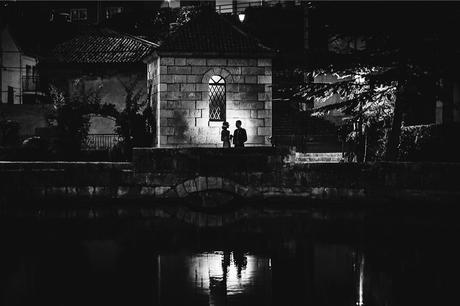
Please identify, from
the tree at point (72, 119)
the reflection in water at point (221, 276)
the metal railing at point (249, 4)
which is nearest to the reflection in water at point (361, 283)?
the reflection in water at point (221, 276)

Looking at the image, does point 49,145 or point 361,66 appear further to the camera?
point 49,145

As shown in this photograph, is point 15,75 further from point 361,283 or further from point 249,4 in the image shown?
point 361,283

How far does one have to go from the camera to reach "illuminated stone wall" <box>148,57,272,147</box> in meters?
Result: 25.2

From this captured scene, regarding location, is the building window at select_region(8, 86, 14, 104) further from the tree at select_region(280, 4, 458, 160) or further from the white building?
the tree at select_region(280, 4, 458, 160)

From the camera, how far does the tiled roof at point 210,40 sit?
25031 mm

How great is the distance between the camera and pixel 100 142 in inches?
1105

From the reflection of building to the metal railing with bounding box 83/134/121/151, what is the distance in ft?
9.48

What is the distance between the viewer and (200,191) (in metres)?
19.5

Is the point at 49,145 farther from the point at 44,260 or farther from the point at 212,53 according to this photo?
the point at 44,260

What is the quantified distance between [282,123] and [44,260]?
20745 millimetres

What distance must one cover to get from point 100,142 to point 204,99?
18.5 feet

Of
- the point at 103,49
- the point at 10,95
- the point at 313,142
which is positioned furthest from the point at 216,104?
the point at 10,95

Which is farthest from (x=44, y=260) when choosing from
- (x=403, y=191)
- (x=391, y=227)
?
(x=403, y=191)

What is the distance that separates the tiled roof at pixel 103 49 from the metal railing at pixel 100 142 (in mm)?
5116
